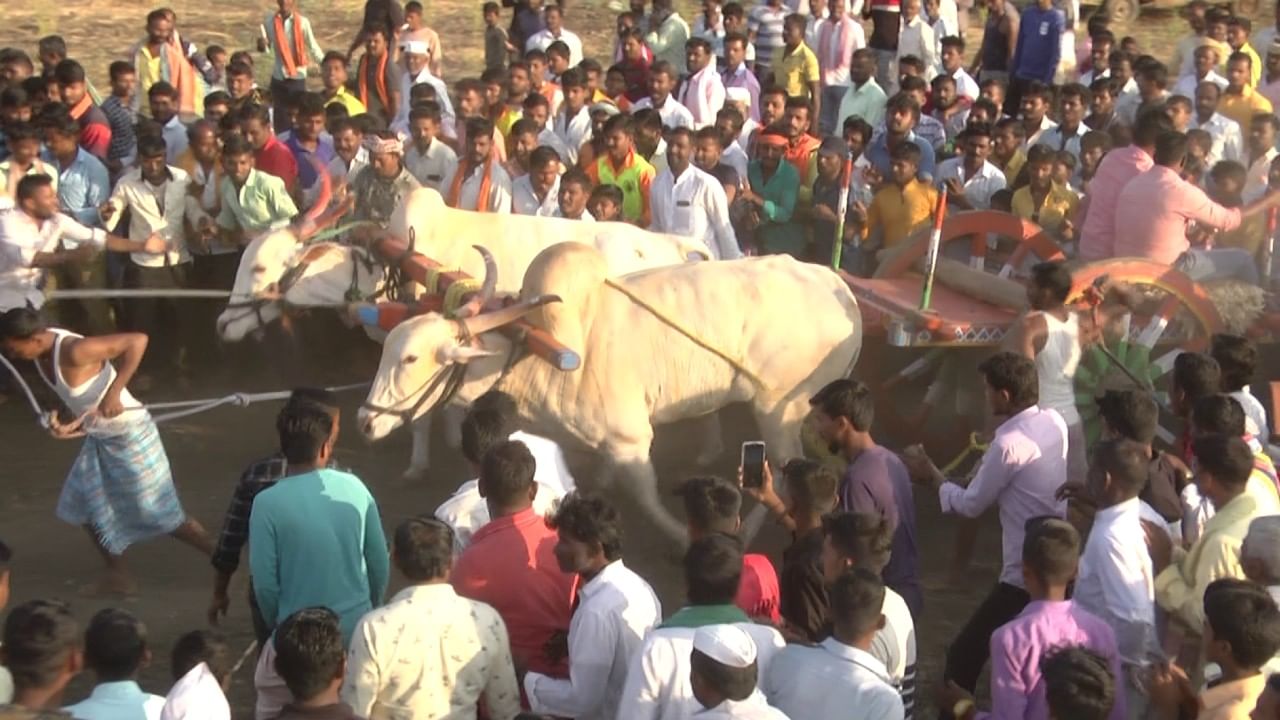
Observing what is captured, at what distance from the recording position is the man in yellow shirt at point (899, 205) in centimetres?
1052

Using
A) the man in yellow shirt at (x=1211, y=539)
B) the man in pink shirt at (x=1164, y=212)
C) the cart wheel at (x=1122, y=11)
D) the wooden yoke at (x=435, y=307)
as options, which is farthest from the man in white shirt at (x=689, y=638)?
the cart wheel at (x=1122, y=11)

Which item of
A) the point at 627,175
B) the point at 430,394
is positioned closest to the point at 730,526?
the point at 430,394

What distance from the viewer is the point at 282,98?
13.8m

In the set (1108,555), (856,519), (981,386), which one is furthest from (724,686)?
(981,386)

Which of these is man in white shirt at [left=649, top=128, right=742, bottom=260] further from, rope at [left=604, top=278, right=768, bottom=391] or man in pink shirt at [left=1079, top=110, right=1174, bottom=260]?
man in pink shirt at [left=1079, top=110, right=1174, bottom=260]

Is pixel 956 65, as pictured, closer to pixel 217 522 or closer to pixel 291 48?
pixel 291 48

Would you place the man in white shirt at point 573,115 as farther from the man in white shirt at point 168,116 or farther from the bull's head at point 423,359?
the bull's head at point 423,359

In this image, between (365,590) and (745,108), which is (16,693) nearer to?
(365,590)

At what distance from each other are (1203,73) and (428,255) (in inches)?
243

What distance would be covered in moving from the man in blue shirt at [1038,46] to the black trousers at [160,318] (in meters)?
6.57

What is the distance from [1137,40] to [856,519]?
15.5 meters

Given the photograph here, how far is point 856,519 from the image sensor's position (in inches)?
213

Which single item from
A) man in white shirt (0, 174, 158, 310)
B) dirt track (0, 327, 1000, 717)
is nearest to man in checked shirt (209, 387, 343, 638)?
dirt track (0, 327, 1000, 717)

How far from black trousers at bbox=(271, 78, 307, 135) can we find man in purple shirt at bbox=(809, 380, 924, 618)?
7836mm
